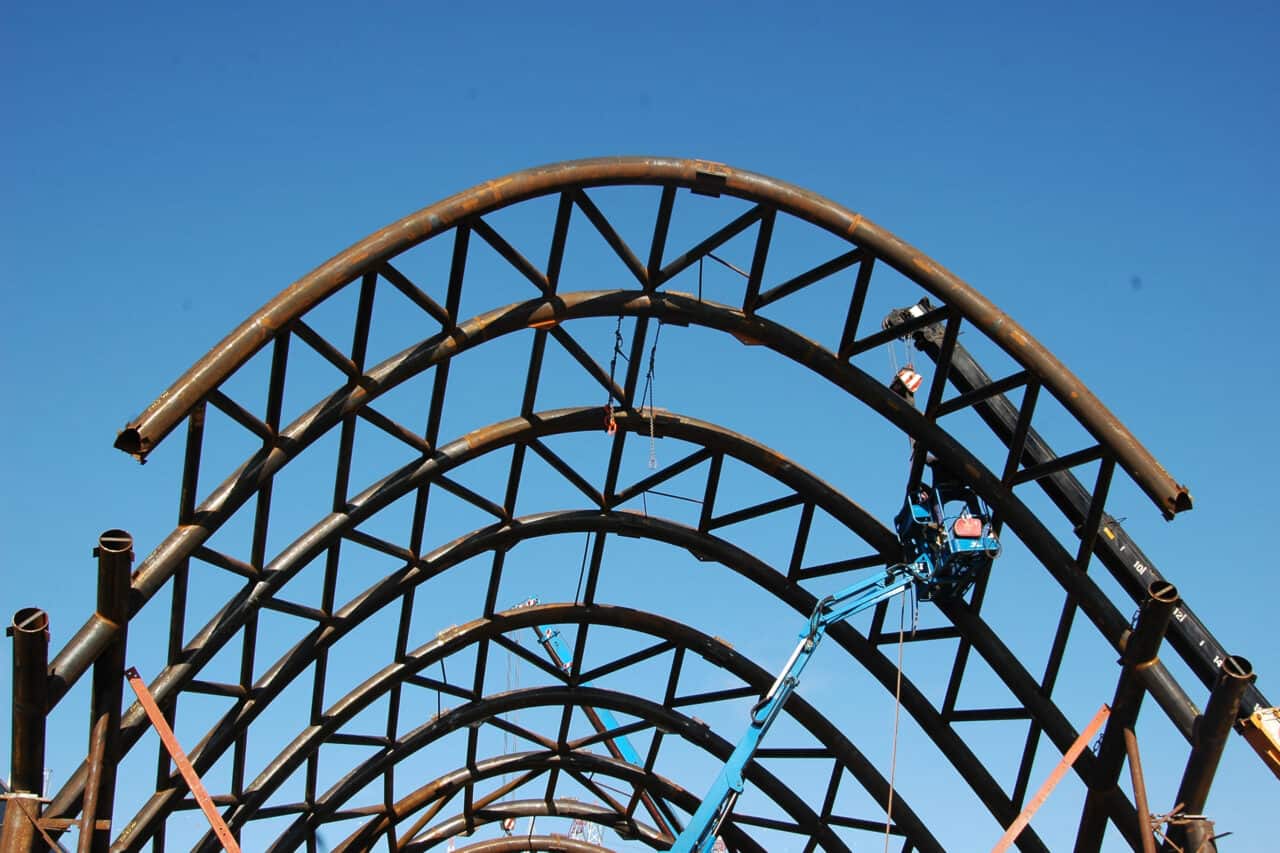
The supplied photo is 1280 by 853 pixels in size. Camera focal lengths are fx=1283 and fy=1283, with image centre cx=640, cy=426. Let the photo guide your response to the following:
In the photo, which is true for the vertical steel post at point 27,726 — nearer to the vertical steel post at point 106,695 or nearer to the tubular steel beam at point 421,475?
the vertical steel post at point 106,695

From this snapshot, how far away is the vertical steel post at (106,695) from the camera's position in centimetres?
1470

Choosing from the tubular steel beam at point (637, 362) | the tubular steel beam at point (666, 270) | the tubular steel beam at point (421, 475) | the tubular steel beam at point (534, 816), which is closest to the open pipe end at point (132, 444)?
the tubular steel beam at point (666, 270)

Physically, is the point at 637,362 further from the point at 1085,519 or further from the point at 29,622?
the point at 29,622

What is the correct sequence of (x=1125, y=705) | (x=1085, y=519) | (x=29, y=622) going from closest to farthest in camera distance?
(x=29, y=622), (x=1125, y=705), (x=1085, y=519)

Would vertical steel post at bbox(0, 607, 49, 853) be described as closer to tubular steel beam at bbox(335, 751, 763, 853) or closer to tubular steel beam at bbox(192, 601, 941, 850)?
tubular steel beam at bbox(192, 601, 941, 850)

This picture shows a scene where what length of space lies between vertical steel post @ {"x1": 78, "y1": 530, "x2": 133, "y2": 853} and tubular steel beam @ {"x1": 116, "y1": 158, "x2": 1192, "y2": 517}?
4.93 ft

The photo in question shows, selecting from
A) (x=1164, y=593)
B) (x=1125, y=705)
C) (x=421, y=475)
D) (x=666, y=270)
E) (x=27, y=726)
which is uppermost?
(x=666, y=270)

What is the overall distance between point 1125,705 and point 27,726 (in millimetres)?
14020

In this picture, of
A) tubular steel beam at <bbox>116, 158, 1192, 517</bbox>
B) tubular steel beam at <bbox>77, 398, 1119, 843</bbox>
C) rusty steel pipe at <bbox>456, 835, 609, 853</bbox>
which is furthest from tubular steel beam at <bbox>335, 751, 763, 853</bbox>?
tubular steel beam at <bbox>116, 158, 1192, 517</bbox>

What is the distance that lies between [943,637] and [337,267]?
11.9m

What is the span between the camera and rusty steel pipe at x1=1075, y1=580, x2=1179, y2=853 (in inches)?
657

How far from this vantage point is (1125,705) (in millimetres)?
17891

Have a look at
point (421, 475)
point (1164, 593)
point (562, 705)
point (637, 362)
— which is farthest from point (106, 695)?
point (1164, 593)

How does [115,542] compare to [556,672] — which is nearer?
[115,542]
